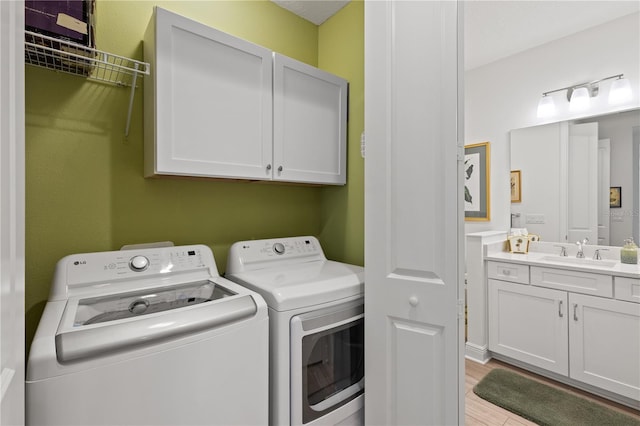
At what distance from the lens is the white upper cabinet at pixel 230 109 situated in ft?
4.58

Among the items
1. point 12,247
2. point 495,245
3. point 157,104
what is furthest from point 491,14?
point 12,247

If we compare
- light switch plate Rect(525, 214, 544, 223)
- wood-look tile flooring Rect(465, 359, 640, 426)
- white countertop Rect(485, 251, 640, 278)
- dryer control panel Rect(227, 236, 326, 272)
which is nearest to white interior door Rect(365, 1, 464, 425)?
dryer control panel Rect(227, 236, 326, 272)

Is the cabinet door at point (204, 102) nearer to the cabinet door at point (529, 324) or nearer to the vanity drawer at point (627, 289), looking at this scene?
the cabinet door at point (529, 324)

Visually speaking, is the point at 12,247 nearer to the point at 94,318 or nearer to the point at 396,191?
the point at 94,318

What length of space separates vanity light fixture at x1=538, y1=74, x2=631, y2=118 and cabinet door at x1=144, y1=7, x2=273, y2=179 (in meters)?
2.55

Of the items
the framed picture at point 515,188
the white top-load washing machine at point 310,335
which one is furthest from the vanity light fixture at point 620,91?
the white top-load washing machine at point 310,335

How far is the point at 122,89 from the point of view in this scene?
158 cm

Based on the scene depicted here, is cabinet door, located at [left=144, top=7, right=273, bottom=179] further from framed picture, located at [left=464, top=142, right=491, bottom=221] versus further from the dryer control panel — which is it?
→ framed picture, located at [left=464, top=142, right=491, bottom=221]

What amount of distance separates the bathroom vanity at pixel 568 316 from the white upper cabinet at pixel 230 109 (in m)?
1.82

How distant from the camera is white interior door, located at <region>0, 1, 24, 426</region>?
1.36 ft

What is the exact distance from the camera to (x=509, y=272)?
255 centimetres

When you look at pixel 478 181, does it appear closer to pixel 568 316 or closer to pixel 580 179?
pixel 580 179

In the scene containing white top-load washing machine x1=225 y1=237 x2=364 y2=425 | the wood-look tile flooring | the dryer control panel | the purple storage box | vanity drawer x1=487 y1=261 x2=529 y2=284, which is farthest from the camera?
vanity drawer x1=487 y1=261 x2=529 y2=284

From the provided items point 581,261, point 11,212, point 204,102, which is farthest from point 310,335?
point 581,261
